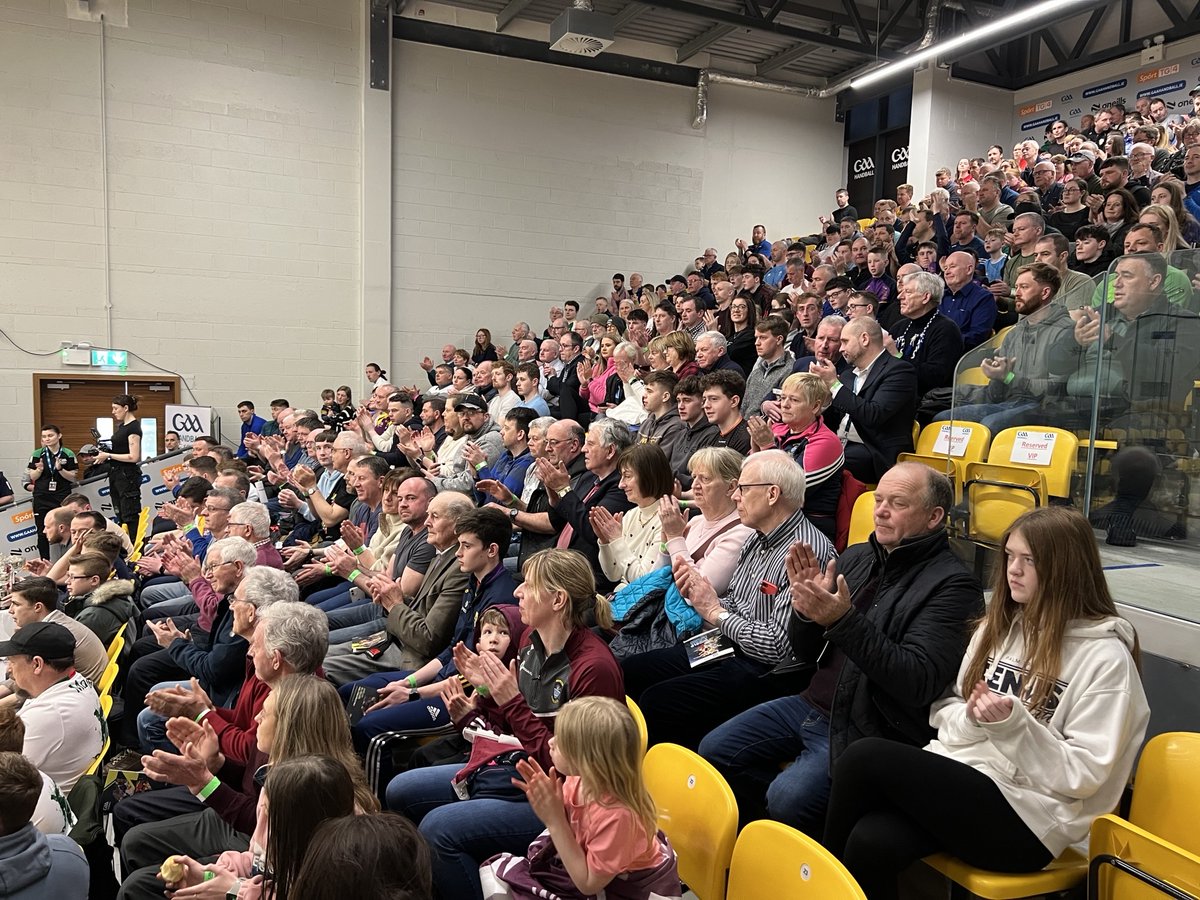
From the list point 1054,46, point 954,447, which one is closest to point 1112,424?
point 954,447

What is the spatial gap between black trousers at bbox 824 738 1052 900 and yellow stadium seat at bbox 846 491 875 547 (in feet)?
5.20

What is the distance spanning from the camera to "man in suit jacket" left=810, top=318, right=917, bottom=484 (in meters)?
3.86

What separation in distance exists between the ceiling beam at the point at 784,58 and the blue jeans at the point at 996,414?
10.6 metres

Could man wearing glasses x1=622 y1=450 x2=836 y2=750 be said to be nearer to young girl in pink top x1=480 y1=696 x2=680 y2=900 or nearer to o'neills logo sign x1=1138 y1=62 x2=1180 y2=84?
young girl in pink top x1=480 y1=696 x2=680 y2=900

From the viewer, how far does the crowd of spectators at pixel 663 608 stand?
6.08ft

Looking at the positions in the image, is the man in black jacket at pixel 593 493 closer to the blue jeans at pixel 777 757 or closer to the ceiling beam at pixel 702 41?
the blue jeans at pixel 777 757

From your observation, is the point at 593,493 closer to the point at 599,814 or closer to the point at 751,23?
the point at 599,814

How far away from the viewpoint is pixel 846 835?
76.1 inches

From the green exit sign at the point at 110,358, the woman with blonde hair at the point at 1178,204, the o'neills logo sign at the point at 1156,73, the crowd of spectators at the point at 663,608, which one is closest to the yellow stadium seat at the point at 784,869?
the crowd of spectators at the point at 663,608

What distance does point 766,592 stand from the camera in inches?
103

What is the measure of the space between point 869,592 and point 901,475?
34 cm

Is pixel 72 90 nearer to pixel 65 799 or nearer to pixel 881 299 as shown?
pixel 881 299

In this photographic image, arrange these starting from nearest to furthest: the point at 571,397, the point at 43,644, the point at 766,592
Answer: the point at 766,592, the point at 43,644, the point at 571,397

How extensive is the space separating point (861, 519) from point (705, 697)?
1193 millimetres
